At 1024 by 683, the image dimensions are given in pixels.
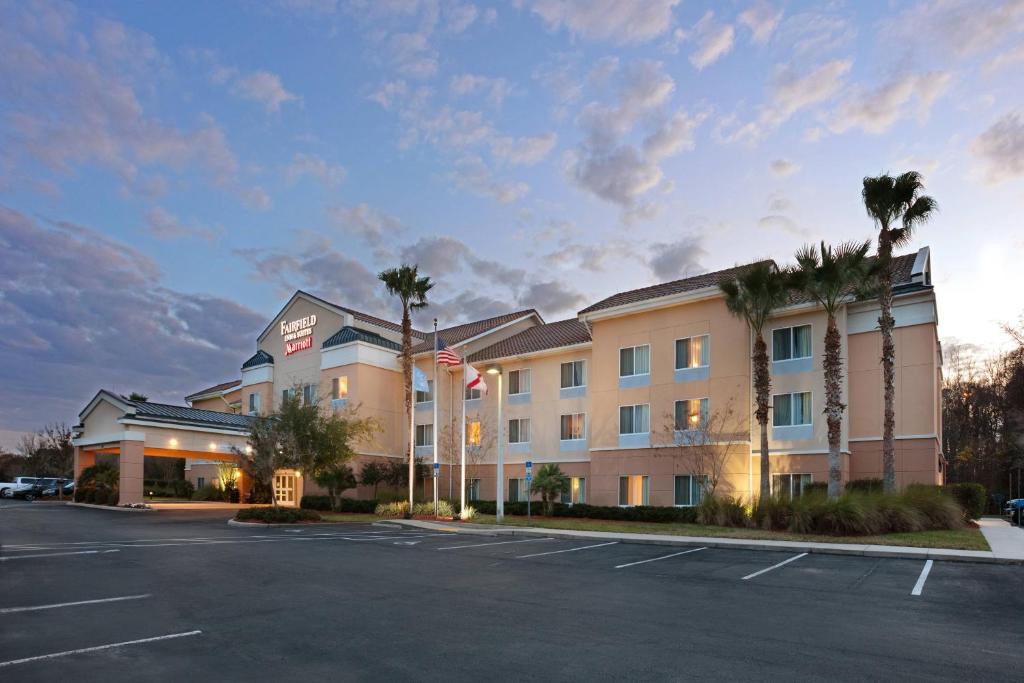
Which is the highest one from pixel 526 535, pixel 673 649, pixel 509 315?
pixel 509 315

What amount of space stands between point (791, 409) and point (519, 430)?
50.8 ft

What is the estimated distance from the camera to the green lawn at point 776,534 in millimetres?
21075

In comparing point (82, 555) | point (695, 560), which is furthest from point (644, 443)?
point (82, 555)

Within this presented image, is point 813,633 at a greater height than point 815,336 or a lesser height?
lesser

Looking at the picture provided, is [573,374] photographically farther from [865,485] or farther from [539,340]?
[865,485]

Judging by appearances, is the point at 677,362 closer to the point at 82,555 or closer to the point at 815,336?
the point at 815,336

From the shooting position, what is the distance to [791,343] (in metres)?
31.9

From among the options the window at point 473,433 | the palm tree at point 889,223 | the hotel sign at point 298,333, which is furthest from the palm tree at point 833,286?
the hotel sign at point 298,333

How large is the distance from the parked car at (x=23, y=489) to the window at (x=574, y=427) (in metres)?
38.7

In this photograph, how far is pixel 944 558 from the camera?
725 inches

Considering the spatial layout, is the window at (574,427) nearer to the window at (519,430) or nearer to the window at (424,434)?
the window at (519,430)

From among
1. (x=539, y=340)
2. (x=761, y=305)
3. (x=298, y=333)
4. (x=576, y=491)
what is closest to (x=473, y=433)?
(x=539, y=340)

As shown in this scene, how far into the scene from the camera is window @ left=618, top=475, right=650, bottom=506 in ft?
115

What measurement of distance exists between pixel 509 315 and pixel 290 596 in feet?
124
